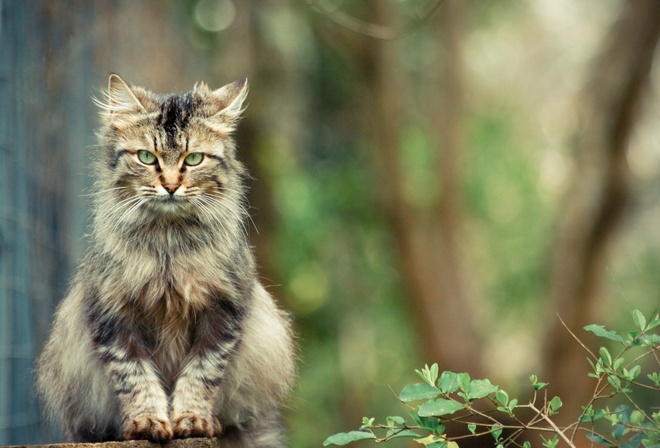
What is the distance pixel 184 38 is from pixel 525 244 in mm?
8654

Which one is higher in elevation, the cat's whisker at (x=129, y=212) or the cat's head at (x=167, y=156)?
the cat's head at (x=167, y=156)

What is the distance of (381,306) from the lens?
1443 cm

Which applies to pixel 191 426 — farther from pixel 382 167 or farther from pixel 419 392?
pixel 382 167

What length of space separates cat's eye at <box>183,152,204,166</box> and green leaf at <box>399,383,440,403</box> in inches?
60.4

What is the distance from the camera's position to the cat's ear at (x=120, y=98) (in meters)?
3.78

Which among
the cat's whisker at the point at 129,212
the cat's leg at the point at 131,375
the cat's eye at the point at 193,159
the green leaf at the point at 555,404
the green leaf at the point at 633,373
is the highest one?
the cat's eye at the point at 193,159

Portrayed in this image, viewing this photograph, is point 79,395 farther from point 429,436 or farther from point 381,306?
point 381,306

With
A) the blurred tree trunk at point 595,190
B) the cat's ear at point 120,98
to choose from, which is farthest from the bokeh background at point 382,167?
the cat's ear at point 120,98

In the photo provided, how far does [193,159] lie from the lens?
146 inches

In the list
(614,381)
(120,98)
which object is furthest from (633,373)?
(120,98)

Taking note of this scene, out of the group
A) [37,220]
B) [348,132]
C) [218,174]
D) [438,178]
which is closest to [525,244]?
[348,132]

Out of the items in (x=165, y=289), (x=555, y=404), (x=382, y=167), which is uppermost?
(x=382, y=167)

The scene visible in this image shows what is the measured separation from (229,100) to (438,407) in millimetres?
1884

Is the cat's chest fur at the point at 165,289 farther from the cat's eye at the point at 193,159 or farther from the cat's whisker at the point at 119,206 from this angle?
the cat's eye at the point at 193,159
